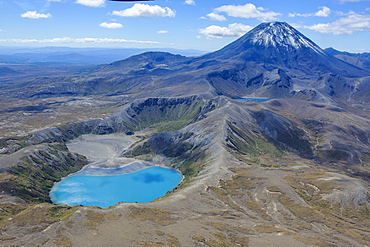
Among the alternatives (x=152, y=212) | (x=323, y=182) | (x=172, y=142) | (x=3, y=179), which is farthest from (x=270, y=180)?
(x=3, y=179)

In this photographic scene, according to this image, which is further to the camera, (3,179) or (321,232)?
(3,179)

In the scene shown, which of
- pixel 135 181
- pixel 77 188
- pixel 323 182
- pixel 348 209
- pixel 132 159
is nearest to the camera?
pixel 348 209

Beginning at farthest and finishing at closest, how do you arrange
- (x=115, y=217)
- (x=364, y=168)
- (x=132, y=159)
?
(x=132, y=159) < (x=364, y=168) < (x=115, y=217)

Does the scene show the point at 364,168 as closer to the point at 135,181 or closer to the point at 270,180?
the point at 270,180

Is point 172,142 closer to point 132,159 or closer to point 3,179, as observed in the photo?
point 132,159

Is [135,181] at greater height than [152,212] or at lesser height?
lesser

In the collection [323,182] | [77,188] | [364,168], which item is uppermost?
[323,182]
